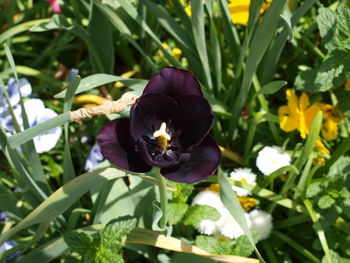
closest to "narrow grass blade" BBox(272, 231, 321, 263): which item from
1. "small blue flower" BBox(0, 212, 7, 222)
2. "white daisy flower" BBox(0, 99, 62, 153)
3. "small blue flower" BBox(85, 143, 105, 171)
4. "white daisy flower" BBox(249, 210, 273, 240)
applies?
"white daisy flower" BBox(249, 210, 273, 240)

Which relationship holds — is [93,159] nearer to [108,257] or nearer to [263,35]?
[108,257]

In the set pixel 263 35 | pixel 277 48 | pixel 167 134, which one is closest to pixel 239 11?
pixel 277 48

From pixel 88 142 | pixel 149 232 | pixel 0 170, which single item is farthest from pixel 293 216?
pixel 0 170

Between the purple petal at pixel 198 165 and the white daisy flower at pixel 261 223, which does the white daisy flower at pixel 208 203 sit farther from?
the purple petal at pixel 198 165

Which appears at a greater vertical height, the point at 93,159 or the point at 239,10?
the point at 239,10

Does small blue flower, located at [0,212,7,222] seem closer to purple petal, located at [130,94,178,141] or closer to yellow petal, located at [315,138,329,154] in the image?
purple petal, located at [130,94,178,141]

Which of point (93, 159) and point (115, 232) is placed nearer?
point (115, 232)

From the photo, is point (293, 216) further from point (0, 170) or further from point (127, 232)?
point (0, 170)
